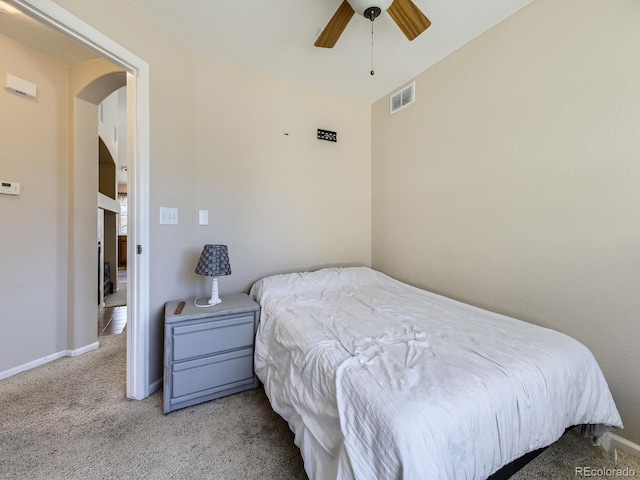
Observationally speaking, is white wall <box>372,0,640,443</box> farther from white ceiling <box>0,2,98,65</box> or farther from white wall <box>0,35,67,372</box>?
white wall <box>0,35,67,372</box>

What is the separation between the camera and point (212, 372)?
1.70 metres

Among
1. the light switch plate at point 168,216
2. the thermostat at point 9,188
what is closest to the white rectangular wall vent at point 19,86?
the thermostat at point 9,188

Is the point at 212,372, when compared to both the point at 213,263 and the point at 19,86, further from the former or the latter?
the point at 19,86

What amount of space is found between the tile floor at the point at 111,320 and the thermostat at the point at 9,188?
162 cm

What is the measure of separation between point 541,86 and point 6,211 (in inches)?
154

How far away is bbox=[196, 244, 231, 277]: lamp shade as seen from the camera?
1.77 m

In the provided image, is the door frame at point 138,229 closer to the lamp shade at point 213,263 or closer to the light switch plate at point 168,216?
the light switch plate at point 168,216

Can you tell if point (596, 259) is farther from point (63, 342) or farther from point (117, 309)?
point (117, 309)

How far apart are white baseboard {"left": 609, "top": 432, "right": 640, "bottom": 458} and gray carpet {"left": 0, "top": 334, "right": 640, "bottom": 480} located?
4 centimetres

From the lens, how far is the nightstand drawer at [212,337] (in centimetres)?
160

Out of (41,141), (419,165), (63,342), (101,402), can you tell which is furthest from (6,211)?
(419,165)

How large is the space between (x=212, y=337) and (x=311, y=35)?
7.59ft

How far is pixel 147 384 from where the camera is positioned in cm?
177

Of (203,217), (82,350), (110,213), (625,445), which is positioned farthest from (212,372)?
(110,213)
